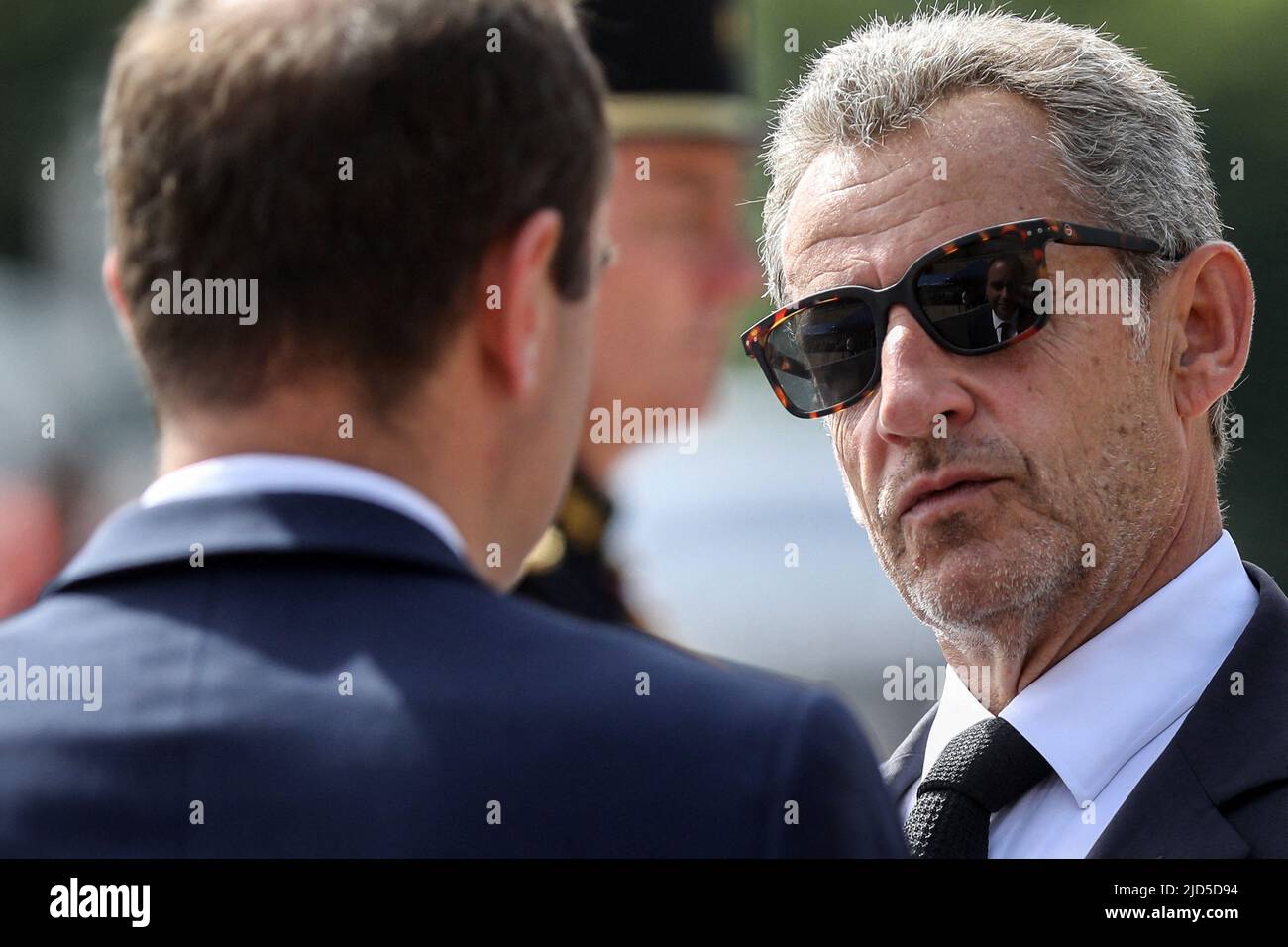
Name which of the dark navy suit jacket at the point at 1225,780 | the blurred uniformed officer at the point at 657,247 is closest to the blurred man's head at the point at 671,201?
the blurred uniformed officer at the point at 657,247

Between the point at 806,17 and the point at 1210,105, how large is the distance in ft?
5.45

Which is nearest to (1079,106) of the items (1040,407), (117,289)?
(1040,407)

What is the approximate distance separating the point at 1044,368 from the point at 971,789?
0.66 m

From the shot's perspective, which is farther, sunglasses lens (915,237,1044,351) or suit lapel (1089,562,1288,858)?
sunglasses lens (915,237,1044,351)

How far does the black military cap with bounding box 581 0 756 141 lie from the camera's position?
3156 millimetres

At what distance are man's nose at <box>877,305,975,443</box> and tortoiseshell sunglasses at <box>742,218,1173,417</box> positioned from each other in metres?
0.02

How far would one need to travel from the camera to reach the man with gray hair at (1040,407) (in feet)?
7.14

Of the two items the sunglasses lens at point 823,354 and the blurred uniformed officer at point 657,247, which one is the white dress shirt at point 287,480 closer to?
the sunglasses lens at point 823,354

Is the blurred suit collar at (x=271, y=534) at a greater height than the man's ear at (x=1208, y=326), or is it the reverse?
the man's ear at (x=1208, y=326)

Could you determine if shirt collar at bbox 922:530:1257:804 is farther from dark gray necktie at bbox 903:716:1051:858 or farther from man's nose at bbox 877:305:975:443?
man's nose at bbox 877:305:975:443

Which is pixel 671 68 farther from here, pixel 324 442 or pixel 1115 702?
pixel 324 442

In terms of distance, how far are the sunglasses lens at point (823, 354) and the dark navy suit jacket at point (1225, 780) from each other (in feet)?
2.34

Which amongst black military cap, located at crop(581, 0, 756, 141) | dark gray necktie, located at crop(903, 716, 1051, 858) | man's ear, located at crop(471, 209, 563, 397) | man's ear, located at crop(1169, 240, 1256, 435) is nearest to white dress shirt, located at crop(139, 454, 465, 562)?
man's ear, located at crop(471, 209, 563, 397)

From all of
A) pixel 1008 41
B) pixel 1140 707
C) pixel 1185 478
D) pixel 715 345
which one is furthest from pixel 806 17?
pixel 1140 707
